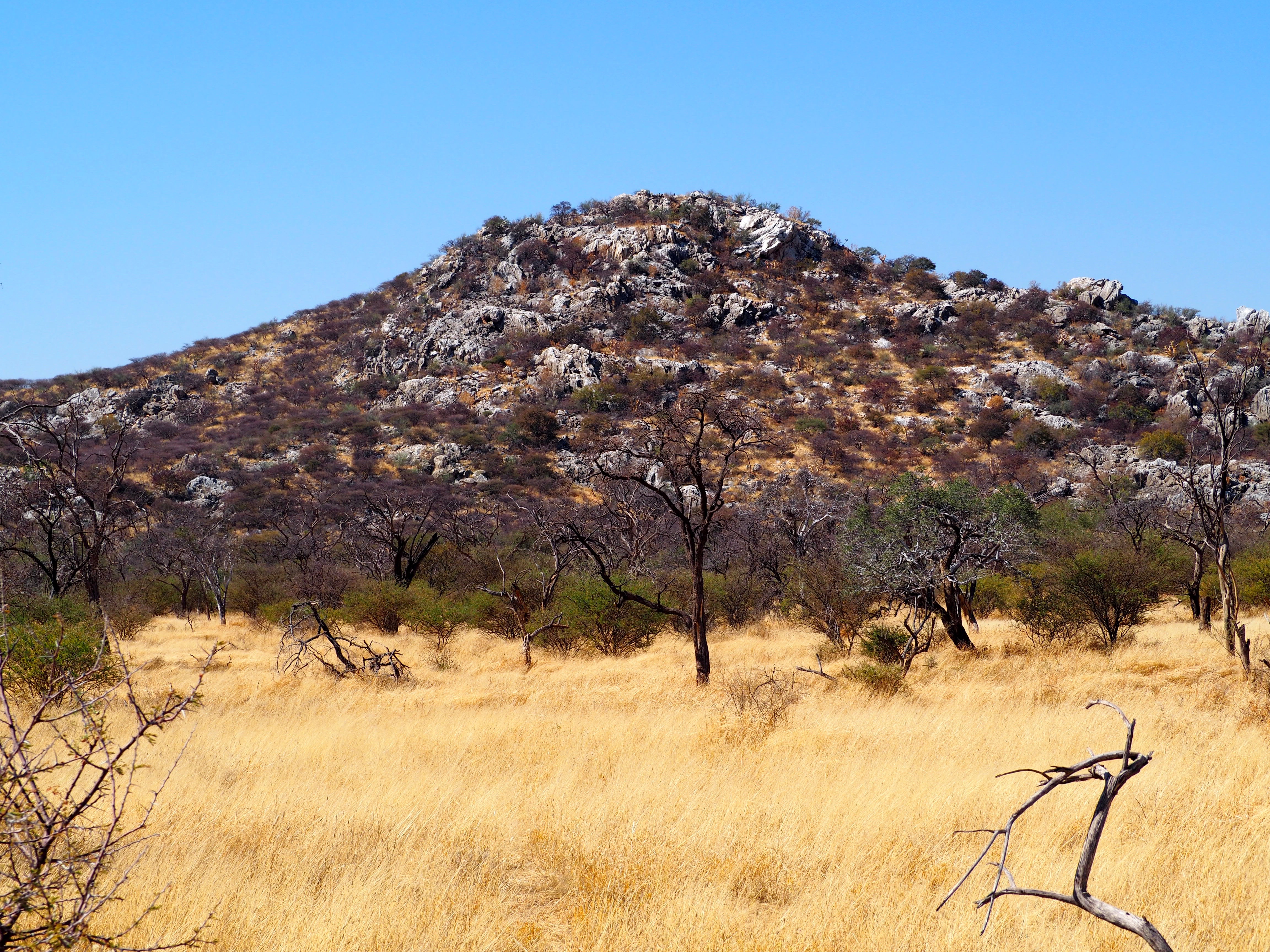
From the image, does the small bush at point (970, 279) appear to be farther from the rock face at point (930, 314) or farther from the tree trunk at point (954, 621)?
the tree trunk at point (954, 621)

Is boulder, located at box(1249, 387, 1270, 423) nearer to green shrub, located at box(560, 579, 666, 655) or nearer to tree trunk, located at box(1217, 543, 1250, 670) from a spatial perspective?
tree trunk, located at box(1217, 543, 1250, 670)

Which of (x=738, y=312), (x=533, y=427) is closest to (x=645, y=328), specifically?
(x=738, y=312)

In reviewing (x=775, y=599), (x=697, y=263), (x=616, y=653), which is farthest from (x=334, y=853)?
(x=697, y=263)

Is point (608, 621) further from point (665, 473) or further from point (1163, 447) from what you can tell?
point (1163, 447)

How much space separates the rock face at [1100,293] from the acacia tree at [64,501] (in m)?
66.2

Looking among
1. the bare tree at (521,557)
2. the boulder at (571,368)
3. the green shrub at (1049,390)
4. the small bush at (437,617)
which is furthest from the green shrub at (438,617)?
the green shrub at (1049,390)

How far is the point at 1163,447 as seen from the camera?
4381 centimetres

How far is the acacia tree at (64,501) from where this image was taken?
13.9 meters

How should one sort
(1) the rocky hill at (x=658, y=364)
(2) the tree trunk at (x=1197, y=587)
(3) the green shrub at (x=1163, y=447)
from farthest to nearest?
(1) the rocky hill at (x=658, y=364), (3) the green shrub at (x=1163, y=447), (2) the tree trunk at (x=1197, y=587)

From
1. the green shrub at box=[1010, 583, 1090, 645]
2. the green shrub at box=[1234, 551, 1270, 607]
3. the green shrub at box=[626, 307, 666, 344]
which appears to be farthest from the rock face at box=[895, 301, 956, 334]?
the green shrub at box=[1010, 583, 1090, 645]

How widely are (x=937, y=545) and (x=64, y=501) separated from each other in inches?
682

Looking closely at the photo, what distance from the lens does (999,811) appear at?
289 inches

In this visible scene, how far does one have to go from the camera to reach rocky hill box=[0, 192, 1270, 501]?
50812mm

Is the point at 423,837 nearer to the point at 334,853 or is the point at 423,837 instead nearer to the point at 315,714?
the point at 334,853
